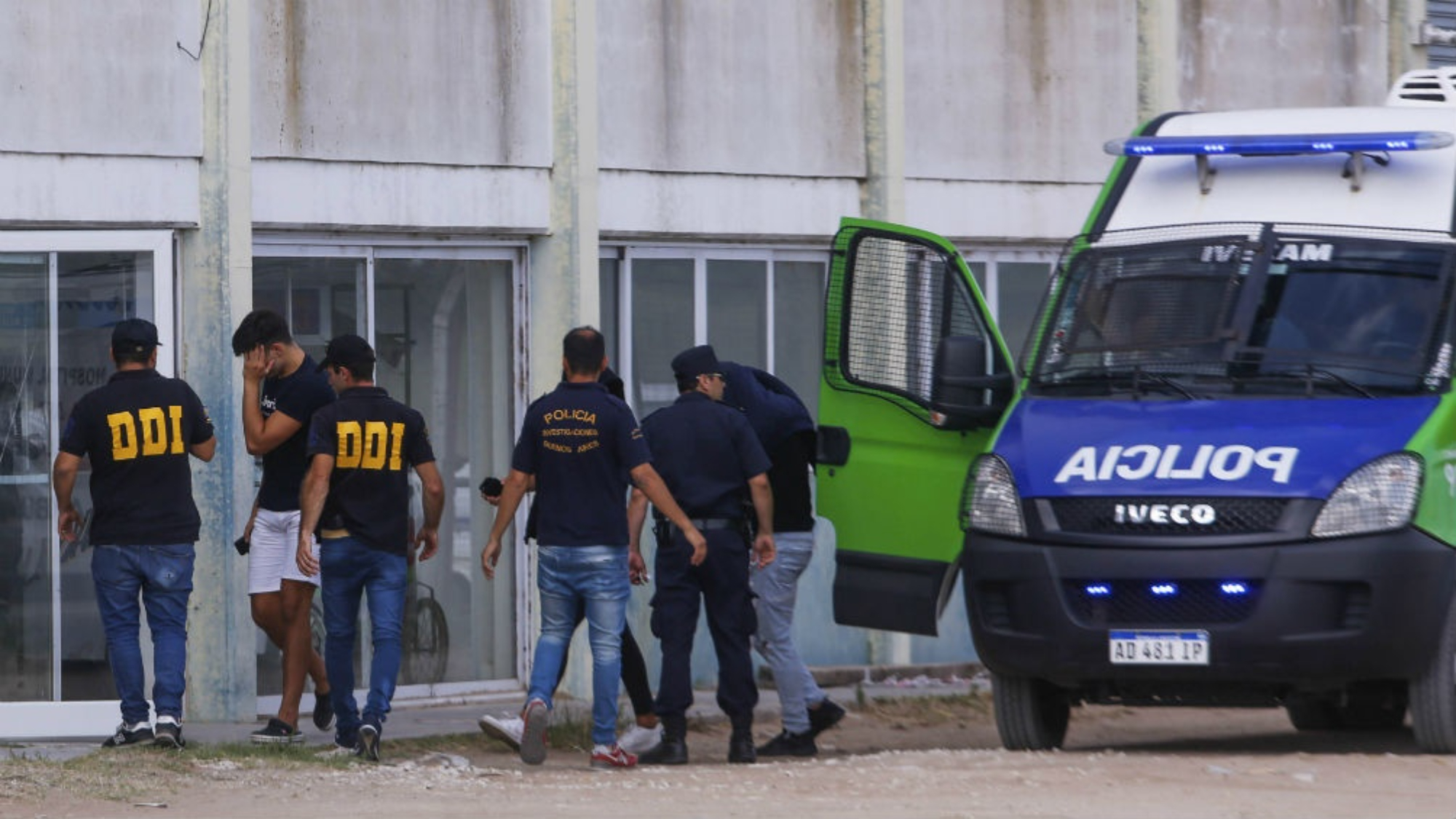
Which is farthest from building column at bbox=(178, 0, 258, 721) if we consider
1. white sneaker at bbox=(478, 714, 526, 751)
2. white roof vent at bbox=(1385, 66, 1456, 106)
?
white roof vent at bbox=(1385, 66, 1456, 106)

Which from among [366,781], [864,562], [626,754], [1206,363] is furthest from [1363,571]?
[366,781]

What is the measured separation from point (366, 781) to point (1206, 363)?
Answer: 3836 mm

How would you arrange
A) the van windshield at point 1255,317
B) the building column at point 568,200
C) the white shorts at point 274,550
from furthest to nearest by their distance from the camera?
the building column at point 568,200
the white shorts at point 274,550
the van windshield at point 1255,317

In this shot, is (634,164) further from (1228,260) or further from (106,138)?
(1228,260)

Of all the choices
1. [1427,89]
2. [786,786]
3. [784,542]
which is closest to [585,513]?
[784,542]

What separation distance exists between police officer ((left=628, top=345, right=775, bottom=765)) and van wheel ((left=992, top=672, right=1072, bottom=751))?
1.12m

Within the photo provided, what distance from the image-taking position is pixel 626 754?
10.9 metres

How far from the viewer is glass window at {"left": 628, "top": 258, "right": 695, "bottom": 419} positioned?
47.8 ft

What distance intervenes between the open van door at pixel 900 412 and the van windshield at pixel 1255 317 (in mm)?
358

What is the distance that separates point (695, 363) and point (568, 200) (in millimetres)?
2983

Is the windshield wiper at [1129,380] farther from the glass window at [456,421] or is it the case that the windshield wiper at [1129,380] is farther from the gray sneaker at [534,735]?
the glass window at [456,421]

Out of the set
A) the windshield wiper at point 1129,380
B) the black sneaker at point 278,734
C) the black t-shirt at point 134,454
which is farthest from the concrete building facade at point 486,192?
the windshield wiper at point 1129,380

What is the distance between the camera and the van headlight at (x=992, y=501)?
10398mm

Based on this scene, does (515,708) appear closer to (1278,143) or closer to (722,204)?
(722,204)
